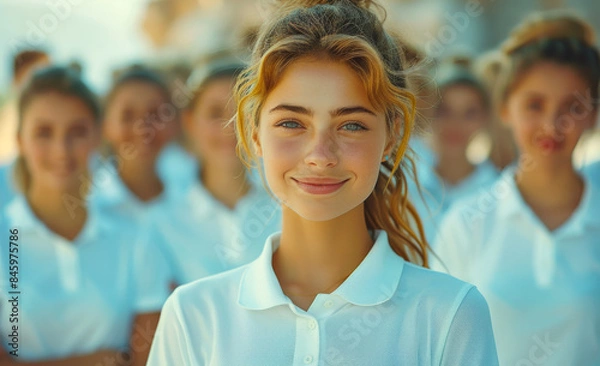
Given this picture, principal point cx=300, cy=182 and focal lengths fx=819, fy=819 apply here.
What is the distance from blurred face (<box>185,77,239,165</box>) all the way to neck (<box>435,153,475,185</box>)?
3.20ft

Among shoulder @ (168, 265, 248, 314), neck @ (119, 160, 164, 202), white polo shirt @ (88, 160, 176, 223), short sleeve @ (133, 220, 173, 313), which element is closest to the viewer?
shoulder @ (168, 265, 248, 314)

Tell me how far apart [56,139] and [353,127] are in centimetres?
163

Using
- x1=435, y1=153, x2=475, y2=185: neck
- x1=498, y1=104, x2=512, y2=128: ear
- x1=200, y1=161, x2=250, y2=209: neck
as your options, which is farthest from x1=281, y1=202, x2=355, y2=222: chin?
x1=435, y1=153, x2=475, y2=185: neck

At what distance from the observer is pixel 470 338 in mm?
1322

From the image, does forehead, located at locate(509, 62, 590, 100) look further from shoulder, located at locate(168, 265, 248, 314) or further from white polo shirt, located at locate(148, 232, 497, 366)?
shoulder, located at locate(168, 265, 248, 314)

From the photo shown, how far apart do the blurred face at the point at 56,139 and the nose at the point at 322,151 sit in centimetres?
161

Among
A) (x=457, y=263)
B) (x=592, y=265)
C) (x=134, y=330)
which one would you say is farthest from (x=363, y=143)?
(x=134, y=330)

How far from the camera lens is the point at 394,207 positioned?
62.0 inches

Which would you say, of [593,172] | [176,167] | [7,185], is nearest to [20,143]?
[7,185]

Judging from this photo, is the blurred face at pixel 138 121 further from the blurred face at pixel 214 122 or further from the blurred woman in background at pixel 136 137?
the blurred face at pixel 214 122

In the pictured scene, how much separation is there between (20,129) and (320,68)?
167cm

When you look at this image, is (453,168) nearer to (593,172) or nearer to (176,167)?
(593,172)

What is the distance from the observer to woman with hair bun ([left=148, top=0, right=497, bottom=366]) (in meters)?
1.33

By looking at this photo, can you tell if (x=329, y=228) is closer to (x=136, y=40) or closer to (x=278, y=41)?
(x=278, y=41)
